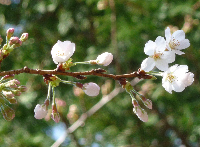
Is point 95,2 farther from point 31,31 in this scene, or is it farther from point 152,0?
point 31,31

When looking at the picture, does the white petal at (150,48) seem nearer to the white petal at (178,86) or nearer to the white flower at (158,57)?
the white flower at (158,57)

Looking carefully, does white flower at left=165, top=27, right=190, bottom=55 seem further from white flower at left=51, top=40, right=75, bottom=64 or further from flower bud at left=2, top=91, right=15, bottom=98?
flower bud at left=2, top=91, right=15, bottom=98

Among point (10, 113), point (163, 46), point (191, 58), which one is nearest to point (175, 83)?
point (163, 46)

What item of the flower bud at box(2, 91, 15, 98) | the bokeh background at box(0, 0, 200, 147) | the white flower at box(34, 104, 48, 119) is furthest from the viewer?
the bokeh background at box(0, 0, 200, 147)

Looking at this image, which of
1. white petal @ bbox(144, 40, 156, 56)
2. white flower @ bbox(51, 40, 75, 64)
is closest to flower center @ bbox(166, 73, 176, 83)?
white petal @ bbox(144, 40, 156, 56)

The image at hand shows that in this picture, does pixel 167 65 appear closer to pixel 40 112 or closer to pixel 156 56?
pixel 156 56

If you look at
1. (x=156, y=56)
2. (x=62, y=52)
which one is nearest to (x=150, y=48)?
(x=156, y=56)
